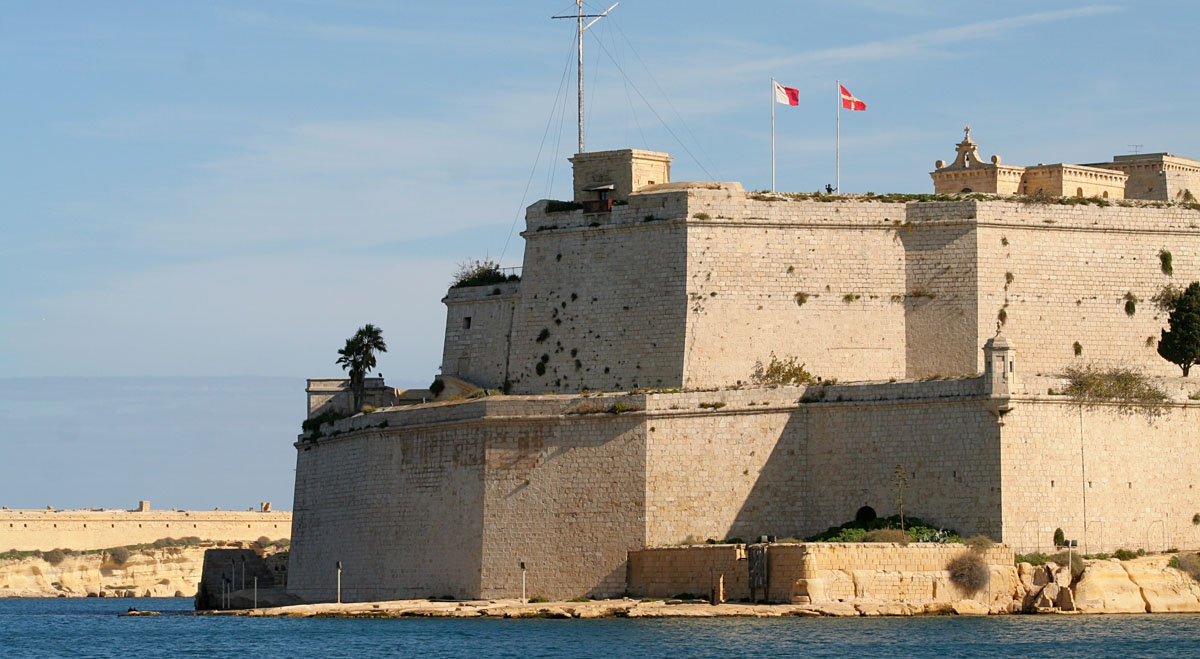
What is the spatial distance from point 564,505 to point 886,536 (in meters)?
6.57

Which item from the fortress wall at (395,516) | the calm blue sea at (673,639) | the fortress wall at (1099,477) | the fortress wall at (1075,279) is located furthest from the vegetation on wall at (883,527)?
the fortress wall at (395,516)

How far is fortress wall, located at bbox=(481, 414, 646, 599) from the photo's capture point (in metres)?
40.1

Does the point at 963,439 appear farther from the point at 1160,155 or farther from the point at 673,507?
the point at 1160,155

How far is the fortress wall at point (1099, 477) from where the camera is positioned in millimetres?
37938

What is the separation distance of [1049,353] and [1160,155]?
7540mm

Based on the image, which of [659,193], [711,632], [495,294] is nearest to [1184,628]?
[711,632]

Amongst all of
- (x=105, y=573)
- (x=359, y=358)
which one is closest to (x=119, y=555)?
(x=105, y=573)

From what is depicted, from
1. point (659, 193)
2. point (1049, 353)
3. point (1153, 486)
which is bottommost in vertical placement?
point (1153, 486)

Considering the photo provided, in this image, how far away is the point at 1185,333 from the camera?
140 ft

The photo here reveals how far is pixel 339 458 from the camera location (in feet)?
152

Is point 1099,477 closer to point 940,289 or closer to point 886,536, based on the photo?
point 886,536

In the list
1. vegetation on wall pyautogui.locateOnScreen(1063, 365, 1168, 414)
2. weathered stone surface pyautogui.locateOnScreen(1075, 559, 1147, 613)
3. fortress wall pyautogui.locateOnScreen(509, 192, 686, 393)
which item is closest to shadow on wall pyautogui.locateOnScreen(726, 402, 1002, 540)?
weathered stone surface pyautogui.locateOnScreen(1075, 559, 1147, 613)

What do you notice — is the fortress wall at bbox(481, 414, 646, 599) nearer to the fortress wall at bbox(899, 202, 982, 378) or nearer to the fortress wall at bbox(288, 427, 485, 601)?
the fortress wall at bbox(288, 427, 485, 601)

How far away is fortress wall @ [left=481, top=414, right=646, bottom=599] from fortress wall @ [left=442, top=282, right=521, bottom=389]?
4637 millimetres
